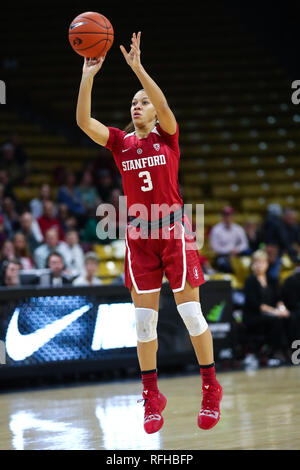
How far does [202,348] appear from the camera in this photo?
5.35 meters

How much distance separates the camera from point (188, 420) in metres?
6.27

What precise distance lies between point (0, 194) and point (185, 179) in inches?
200

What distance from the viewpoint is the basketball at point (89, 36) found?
17.2 feet

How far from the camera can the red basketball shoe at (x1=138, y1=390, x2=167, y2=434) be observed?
5.20 metres

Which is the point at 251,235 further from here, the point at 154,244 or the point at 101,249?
the point at 154,244

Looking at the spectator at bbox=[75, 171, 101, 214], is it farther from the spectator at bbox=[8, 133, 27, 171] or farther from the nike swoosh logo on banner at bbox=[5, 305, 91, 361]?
the nike swoosh logo on banner at bbox=[5, 305, 91, 361]

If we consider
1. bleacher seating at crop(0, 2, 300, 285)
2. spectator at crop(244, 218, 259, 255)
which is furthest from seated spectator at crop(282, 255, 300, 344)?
bleacher seating at crop(0, 2, 300, 285)

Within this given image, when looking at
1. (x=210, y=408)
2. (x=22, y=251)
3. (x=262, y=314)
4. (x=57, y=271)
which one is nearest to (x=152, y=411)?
(x=210, y=408)

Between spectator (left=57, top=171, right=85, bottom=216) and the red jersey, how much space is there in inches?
306

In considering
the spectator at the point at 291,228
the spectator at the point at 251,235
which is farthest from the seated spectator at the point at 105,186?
the spectator at the point at 291,228

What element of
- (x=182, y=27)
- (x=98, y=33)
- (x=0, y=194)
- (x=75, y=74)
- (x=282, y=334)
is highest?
(x=182, y=27)

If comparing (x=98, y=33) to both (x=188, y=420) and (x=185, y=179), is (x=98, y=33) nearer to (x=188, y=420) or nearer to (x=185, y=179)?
(x=188, y=420)

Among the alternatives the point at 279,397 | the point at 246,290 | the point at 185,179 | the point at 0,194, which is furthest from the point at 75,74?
the point at 279,397

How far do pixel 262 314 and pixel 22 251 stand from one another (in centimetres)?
325
